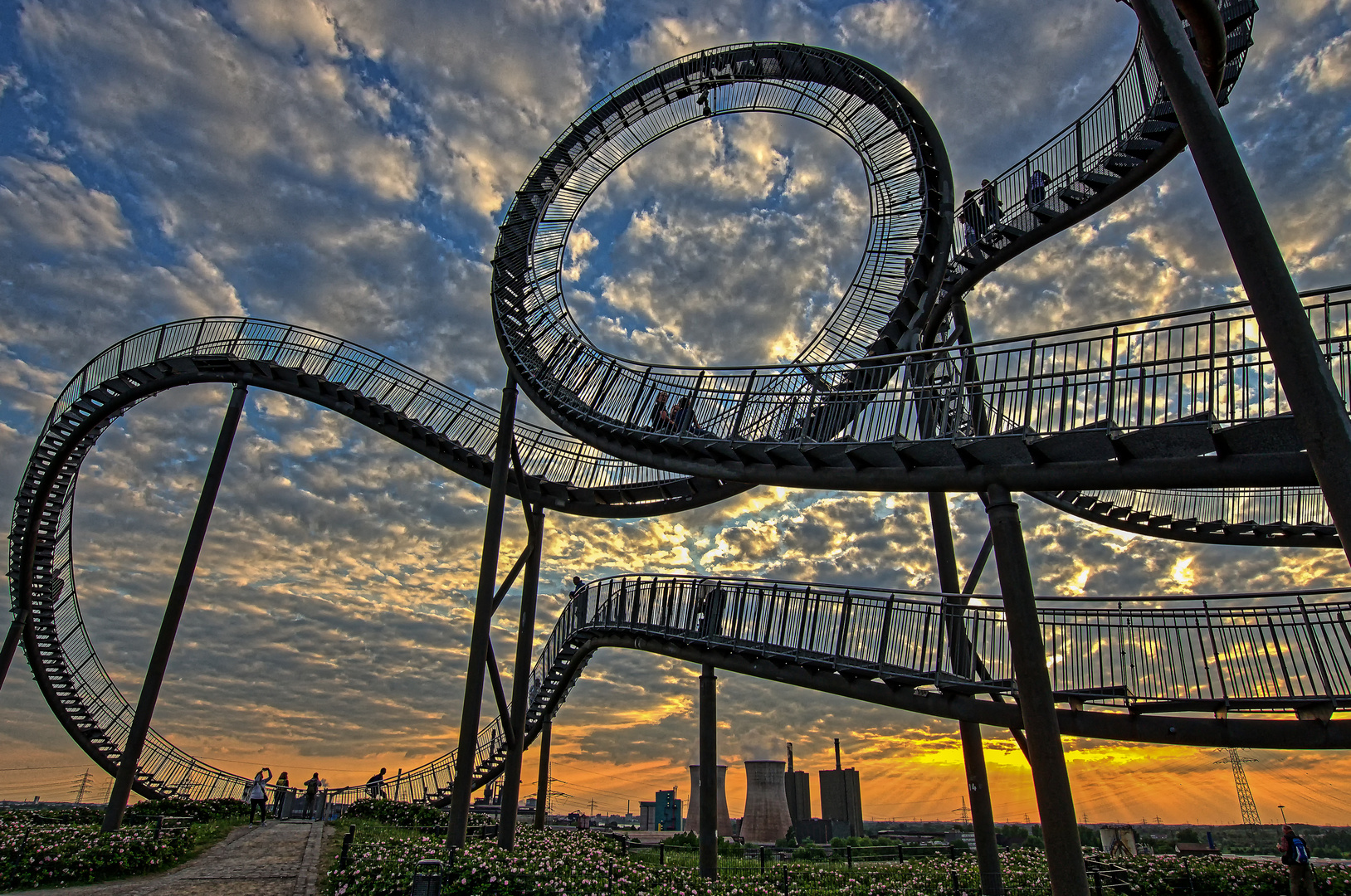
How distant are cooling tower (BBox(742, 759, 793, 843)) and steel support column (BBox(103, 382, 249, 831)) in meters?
20.6

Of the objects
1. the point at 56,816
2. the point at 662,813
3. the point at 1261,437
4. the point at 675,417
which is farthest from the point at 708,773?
the point at 662,813

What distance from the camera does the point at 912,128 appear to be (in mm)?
17547

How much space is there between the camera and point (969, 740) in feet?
46.8

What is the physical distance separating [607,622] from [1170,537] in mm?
14021

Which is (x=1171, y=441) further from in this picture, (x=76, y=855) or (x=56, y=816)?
(x=56, y=816)

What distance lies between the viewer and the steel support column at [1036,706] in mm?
8641

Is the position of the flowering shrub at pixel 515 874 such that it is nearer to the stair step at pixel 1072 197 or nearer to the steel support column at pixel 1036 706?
the steel support column at pixel 1036 706

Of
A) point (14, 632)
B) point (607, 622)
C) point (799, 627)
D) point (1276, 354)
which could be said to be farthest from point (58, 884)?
point (1276, 354)

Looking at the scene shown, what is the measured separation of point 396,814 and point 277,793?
4190 mm

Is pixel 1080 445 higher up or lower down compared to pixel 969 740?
higher up

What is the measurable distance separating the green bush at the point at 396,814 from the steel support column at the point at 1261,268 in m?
20.7

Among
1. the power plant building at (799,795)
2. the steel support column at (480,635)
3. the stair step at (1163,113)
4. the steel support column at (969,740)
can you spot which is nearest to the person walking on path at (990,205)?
the stair step at (1163,113)

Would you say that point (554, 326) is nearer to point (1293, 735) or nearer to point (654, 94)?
point (654, 94)

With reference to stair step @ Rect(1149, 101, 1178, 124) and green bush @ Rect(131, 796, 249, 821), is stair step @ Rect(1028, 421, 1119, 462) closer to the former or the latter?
stair step @ Rect(1149, 101, 1178, 124)
